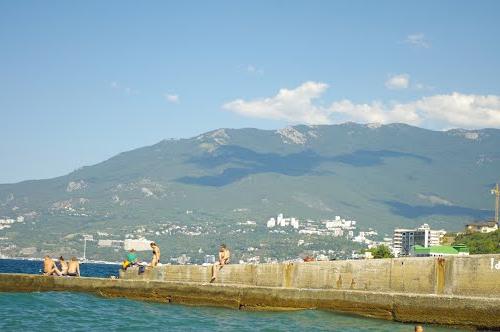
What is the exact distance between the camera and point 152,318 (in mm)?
31531

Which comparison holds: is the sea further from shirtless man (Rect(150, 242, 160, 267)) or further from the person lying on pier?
shirtless man (Rect(150, 242, 160, 267))

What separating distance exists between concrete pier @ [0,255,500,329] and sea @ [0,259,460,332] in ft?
1.57

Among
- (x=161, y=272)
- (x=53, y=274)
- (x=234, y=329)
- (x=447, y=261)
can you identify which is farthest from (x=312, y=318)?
(x=53, y=274)

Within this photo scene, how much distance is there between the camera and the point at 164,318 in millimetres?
31422

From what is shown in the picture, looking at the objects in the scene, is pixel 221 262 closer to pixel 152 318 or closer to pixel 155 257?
pixel 155 257

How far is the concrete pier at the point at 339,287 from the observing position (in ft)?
92.7

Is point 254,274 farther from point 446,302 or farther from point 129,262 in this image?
point 446,302

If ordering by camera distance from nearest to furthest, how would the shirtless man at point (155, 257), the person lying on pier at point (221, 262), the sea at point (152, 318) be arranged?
the sea at point (152, 318) → the person lying on pier at point (221, 262) → the shirtless man at point (155, 257)

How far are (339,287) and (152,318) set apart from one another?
685 centimetres

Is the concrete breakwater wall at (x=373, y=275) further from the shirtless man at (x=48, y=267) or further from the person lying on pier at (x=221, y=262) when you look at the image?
the shirtless man at (x=48, y=267)

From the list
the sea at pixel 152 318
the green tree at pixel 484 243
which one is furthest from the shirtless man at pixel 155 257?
the green tree at pixel 484 243

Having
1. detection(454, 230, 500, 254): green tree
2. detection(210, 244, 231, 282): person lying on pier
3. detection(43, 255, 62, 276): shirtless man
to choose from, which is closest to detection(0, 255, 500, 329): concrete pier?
detection(210, 244, 231, 282): person lying on pier

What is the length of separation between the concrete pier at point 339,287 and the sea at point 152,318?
→ 1.57 feet

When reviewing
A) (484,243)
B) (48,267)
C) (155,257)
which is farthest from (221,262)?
(484,243)
